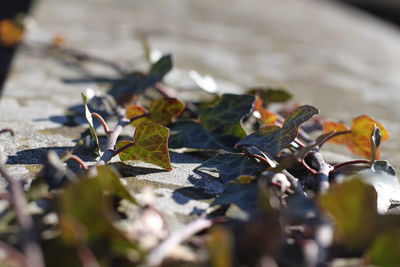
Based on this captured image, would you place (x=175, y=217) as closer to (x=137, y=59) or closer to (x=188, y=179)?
(x=188, y=179)

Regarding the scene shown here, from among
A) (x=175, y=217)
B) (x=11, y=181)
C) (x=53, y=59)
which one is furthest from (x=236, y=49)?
(x=11, y=181)

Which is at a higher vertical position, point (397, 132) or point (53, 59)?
point (397, 132)

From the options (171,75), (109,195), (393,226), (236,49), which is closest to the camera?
(393,226)

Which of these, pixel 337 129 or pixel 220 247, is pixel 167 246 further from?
pixel 337 129

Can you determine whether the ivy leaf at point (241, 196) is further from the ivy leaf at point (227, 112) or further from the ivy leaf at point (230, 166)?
the ivy leaf at point (227, 112)

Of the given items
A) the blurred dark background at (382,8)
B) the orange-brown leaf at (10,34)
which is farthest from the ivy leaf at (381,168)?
the blurred dark background at (382,8)
